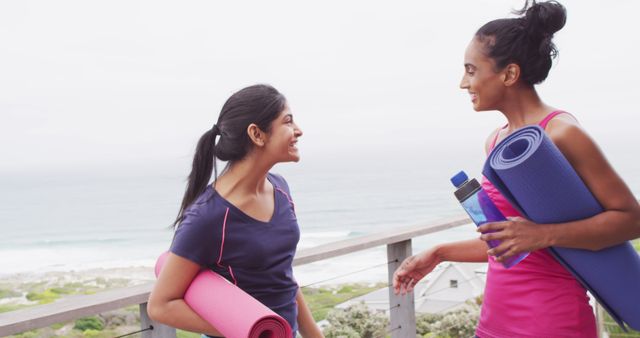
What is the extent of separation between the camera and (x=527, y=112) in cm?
127

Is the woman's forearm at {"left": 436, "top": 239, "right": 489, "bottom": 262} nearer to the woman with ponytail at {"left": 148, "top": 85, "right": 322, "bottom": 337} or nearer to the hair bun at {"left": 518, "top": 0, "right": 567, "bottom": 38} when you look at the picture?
the woman with ponytail at {"left": 148, "top": 85, "right": 322, "bottom": 337}

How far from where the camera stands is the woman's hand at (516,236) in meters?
1.13

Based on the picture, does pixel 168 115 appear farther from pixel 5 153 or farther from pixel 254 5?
pixel 5 153

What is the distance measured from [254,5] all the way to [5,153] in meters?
23.8

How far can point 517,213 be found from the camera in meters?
1.25

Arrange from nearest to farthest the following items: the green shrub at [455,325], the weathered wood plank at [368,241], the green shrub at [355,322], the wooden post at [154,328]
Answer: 1. the wooden post at [154,328]
2. the weathered wood plank at [368,241]
3. the green shrub at [355,322]
4. the green shrub at [455,325]

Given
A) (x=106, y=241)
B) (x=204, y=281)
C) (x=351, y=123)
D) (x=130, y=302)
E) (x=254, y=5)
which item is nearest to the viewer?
(x=204, y=281)

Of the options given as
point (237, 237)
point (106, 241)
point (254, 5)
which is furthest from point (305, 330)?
point (254, 5)

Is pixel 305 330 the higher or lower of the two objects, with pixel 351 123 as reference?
lower

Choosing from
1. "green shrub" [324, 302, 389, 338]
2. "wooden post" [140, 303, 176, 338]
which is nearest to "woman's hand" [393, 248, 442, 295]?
"wooden post" [140, 303, 176, 338]

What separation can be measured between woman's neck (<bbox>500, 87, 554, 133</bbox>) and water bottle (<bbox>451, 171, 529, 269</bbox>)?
0.20m

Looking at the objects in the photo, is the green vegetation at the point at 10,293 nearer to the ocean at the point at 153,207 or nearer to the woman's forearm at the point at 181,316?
the ocean at the point at 153,207

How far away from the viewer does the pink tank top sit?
4.04 feet

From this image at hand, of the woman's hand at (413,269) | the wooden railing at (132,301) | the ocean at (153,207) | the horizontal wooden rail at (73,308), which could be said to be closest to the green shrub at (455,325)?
the wooden railing at (132,301)
